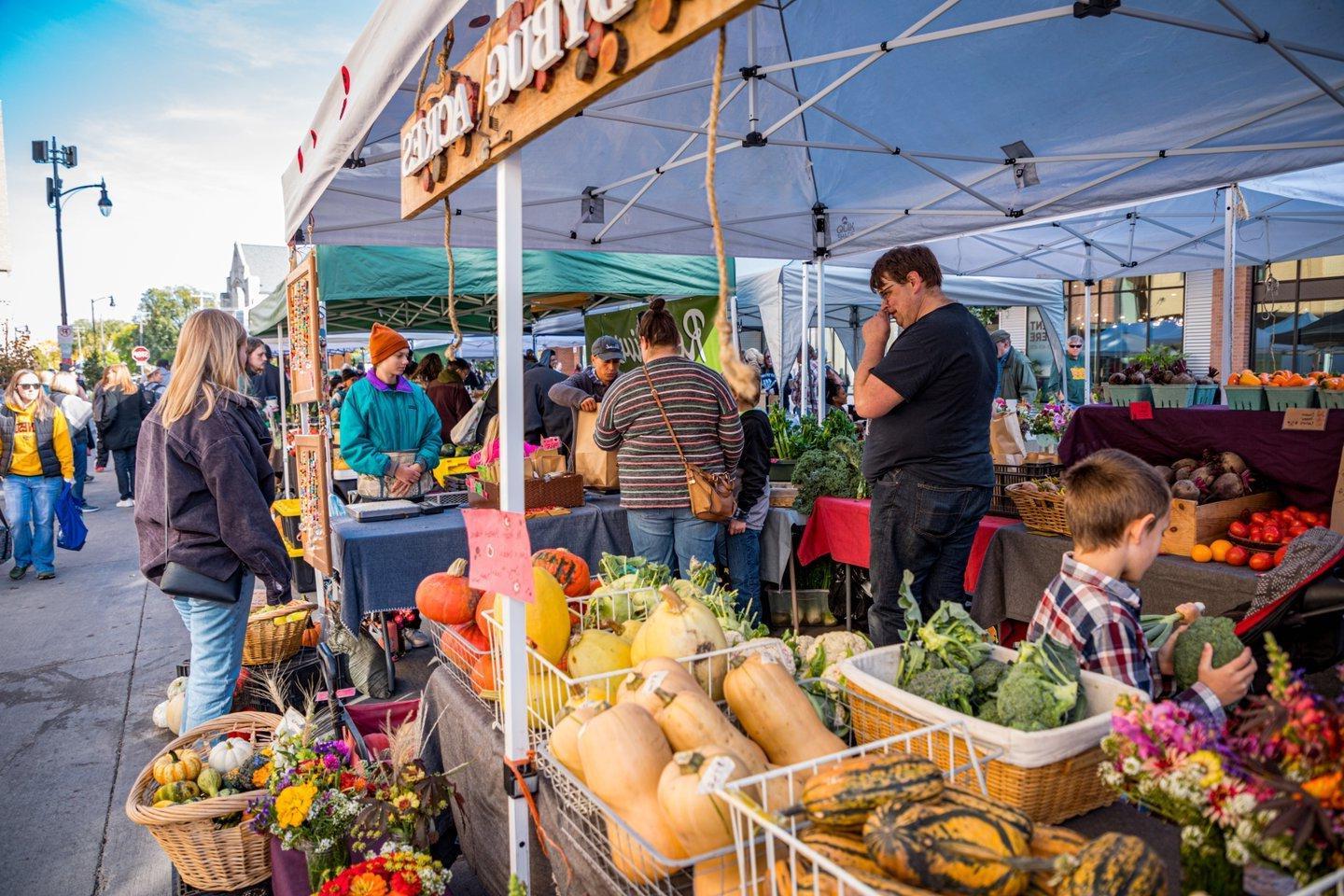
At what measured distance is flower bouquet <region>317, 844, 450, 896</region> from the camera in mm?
1947

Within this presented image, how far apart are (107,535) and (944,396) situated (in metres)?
10.7

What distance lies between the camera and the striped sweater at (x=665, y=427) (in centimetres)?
412

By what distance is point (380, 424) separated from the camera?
4.86m

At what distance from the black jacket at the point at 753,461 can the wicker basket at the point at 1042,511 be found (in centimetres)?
143

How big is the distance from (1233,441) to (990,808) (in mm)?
3917

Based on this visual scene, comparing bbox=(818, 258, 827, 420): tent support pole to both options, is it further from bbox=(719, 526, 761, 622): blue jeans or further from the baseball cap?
bbox=(719, 526, 761, 622): blue jeans

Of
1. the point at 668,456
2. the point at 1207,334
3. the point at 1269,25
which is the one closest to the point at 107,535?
the point at 668,456

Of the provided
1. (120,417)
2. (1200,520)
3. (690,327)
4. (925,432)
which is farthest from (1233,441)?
(120,417)

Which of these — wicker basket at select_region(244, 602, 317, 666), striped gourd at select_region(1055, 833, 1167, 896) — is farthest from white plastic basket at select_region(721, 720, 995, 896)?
wicker basket at select_region(244, 602, 317, 666)

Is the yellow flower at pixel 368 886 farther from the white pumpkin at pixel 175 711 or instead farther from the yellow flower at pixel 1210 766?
the white pumpkin at pixel 175 711

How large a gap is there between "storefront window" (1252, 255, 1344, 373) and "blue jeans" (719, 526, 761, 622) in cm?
1494

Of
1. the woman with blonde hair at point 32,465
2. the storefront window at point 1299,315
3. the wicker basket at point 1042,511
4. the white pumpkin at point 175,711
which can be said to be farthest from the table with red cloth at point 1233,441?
the storefront window at point 1299,315

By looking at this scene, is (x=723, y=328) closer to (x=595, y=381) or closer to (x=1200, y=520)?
(x=1200, y=520)

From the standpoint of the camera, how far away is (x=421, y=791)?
229 centimetres
